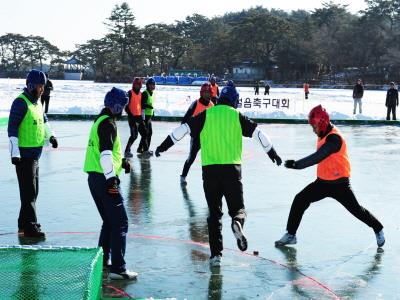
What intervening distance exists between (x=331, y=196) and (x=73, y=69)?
110 meters

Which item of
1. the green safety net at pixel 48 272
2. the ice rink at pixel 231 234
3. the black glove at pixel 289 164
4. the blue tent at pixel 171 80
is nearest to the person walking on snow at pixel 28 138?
the ice rink at pixel 231 234

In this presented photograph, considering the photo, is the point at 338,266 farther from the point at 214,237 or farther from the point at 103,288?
the point at 103,288

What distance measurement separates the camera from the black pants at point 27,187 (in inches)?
267

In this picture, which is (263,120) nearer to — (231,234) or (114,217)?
(231,234)

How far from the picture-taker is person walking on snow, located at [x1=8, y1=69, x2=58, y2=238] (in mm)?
6605

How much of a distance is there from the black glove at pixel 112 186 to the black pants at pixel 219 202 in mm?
886

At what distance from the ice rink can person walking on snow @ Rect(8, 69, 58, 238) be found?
0.27m

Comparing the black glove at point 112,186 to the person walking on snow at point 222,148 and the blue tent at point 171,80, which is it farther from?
the blue tent at point 171,80

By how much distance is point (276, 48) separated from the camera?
289ft

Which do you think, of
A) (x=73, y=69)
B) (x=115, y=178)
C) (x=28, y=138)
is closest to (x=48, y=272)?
(x=115, y=178)

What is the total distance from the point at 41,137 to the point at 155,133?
1318 cm

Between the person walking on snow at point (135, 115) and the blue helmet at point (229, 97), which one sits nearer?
the blue helmet at point (229, 97)

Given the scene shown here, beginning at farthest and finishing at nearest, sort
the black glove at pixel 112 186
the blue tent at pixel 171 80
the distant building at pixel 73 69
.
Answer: the distant building at pixel 73 69 → the blue tent at pixel 171 80 → the black glove at pixel 112 186

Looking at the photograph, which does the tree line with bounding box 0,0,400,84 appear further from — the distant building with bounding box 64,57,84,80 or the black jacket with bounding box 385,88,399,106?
the black jacket with bounding box 385,88,399,106
